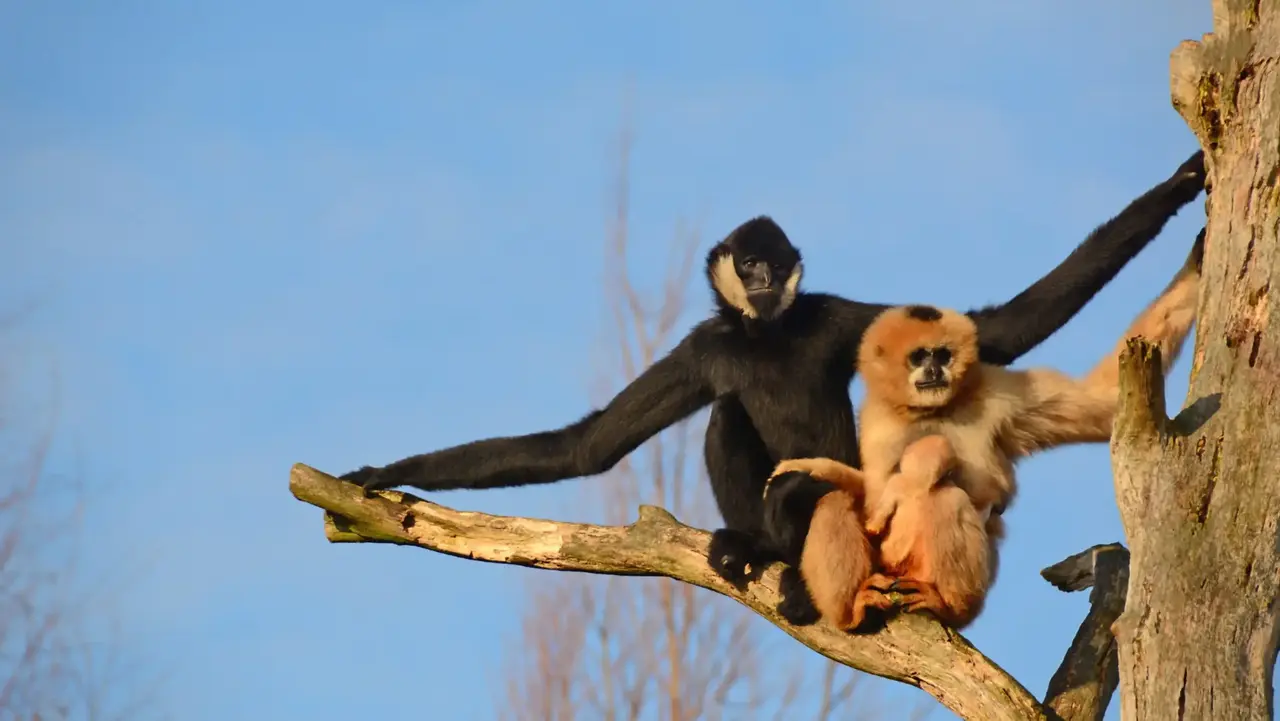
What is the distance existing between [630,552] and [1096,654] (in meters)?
2.24

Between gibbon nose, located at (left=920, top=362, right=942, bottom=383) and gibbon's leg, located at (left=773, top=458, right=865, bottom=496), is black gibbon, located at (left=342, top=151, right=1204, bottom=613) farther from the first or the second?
gibbon nose, located at (left=920, top=362, right=942, bottom=383)

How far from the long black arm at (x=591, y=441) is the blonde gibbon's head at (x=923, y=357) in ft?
4.91

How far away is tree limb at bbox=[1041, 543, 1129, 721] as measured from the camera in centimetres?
683

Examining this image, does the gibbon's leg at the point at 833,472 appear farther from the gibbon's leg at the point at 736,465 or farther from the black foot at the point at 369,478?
the black foot at the point at 369,478

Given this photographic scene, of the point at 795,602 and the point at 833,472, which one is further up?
the point at 833,472

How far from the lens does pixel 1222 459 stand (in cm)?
561

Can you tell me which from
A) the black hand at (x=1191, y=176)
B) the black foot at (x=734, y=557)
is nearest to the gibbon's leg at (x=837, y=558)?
the black foot at (x=734, y=557)

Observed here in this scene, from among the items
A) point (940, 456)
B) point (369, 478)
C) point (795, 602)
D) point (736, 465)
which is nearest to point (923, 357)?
point (940, 456)

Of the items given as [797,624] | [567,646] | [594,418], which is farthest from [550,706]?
[797,624]

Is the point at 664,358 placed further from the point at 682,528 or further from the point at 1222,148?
the point at 1222,148

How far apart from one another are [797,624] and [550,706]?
819 centimetres

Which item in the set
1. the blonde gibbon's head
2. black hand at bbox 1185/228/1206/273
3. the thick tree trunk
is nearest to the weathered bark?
the thick tree trunk

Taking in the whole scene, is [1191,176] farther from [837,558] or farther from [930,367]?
[837,558]

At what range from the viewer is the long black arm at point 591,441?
319 inches
